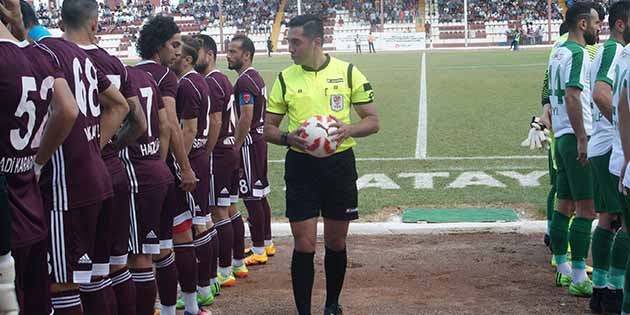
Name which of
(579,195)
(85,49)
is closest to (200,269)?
(85,49)

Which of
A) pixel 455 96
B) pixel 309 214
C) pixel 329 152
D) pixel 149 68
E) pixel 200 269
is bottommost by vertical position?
pixel 455 96

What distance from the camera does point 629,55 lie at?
5699mm

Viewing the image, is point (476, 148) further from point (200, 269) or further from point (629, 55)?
point (629, 55)

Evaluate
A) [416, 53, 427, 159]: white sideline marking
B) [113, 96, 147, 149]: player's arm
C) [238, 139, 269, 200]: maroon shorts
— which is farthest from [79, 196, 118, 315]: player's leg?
[416, 53, 427, 159]: white sideline marking

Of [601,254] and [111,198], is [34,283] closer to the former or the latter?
[111,198]

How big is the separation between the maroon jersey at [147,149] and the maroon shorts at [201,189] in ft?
3.78

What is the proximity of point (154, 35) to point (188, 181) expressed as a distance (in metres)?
1.13

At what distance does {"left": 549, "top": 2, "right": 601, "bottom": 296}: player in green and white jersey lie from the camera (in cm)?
764

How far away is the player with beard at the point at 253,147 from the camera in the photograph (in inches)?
361

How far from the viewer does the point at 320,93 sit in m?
6.92

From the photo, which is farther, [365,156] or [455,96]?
[455,96]

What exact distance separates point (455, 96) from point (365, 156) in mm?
13191

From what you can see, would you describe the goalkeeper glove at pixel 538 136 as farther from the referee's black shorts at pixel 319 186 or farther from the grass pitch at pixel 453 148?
the referee's black shorts at pixel 319 186

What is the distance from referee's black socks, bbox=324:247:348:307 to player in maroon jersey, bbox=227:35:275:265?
2.28 meters
